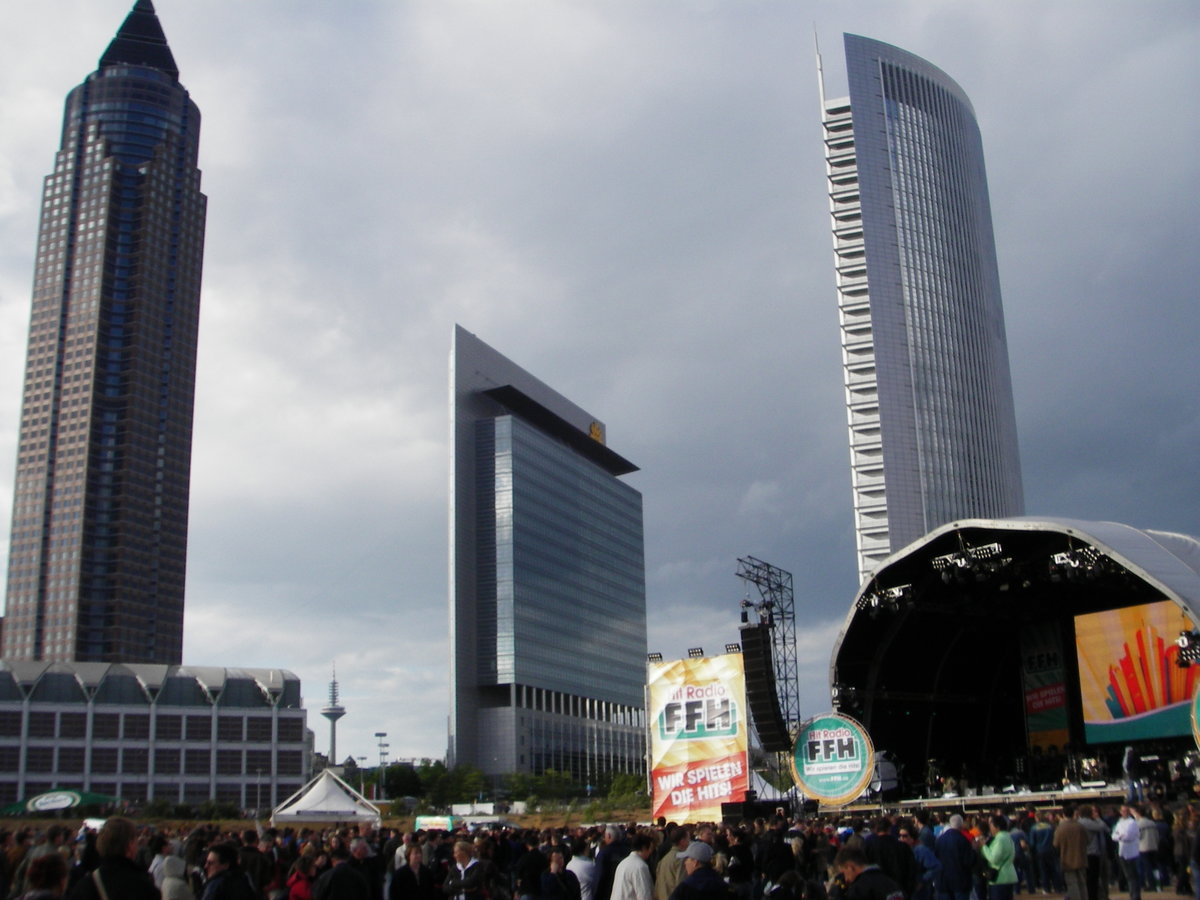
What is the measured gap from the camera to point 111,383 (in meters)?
139

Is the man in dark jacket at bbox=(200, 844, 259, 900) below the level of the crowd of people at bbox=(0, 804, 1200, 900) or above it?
above

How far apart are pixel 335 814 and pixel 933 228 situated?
108 metres

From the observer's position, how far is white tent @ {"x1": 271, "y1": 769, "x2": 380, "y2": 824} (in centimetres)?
3197

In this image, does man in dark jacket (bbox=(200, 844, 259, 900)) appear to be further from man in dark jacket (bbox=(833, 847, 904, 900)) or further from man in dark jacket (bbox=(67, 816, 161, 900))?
man in dark jacket (bbox=(833, 847, 904, 900))

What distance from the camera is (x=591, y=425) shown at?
153125 mm

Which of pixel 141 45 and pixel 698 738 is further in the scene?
pixel 141 45

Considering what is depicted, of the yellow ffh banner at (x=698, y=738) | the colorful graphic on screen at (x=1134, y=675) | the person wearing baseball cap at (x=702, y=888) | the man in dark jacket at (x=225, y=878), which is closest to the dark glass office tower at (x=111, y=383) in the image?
the yellow ffh banner at (x=698, y=738)

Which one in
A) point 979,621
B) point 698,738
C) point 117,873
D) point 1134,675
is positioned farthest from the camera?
point 979,621

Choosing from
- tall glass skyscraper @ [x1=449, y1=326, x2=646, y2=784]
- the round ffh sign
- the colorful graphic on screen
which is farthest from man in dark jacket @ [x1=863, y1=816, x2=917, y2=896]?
tall glass skyscraper @ [x1=449, y1=326, x2=646, y2=784]

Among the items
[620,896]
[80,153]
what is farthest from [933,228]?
[620,896]

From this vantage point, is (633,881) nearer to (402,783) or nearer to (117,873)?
(117,873)

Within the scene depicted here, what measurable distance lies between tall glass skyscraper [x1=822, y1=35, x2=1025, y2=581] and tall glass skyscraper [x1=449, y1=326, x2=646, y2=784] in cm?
3589

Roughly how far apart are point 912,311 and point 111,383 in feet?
308

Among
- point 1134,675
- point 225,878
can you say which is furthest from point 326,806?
point 225,878
